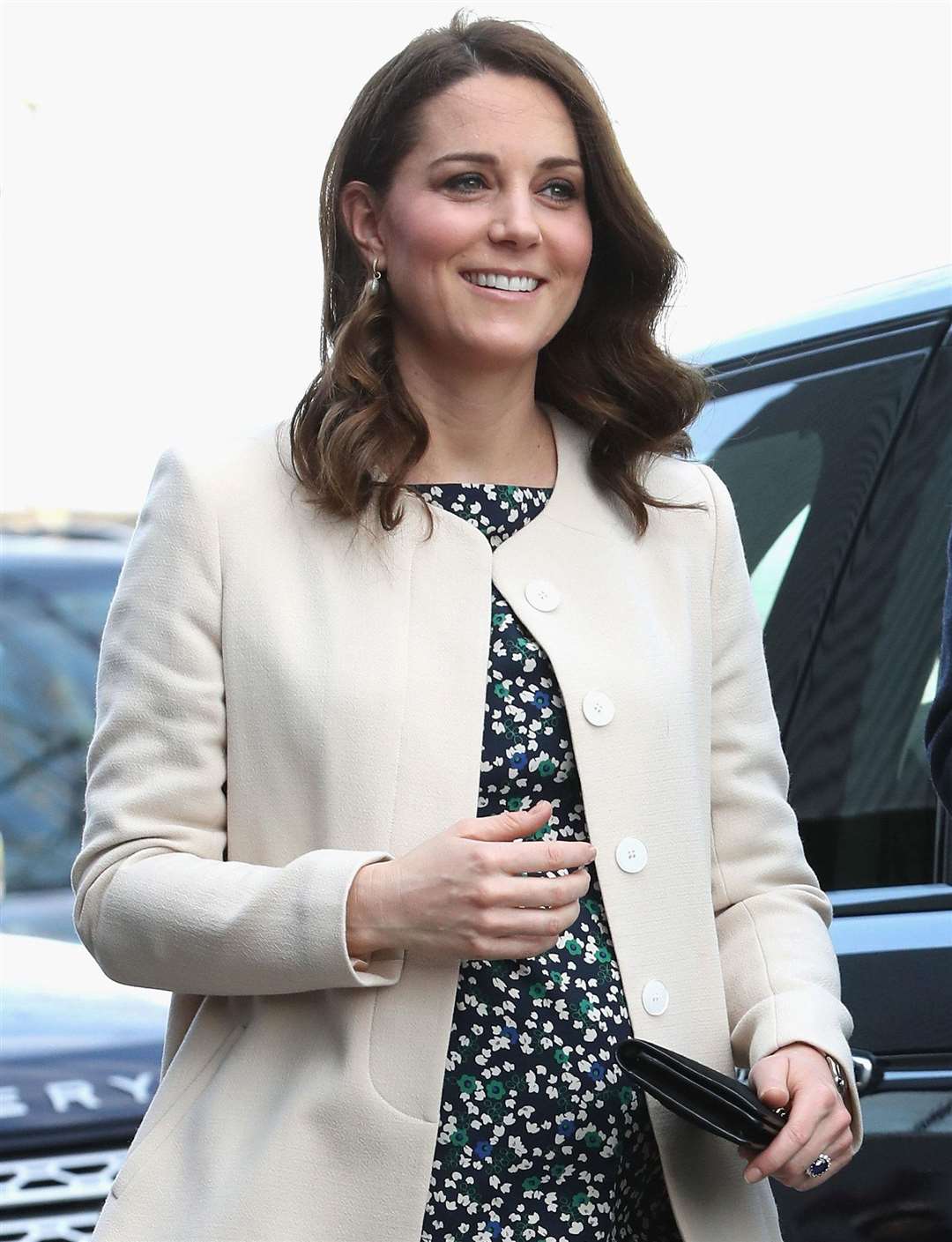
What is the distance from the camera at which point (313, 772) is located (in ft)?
6.81

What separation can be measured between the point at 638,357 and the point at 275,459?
0.49 m

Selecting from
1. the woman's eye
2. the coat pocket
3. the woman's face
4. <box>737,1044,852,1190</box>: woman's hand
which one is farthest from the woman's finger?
the woman's eye

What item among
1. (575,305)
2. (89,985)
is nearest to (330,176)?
(575,305)

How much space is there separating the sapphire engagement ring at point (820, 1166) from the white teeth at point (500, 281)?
0.97m

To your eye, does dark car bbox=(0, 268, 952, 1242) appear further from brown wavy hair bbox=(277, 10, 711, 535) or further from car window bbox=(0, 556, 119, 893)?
car window bbox=(0, 556, 119, 893)

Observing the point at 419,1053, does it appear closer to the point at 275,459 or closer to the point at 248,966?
the point at 248,966

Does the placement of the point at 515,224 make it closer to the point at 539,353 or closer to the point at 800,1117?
the point at 539,353

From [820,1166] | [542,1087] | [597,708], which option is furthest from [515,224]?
[820,1166]

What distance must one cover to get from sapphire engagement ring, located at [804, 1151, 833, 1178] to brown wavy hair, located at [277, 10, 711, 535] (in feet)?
2.39

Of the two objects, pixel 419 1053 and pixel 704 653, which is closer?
pixel 419 1053

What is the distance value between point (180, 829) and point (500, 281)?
0.69 m

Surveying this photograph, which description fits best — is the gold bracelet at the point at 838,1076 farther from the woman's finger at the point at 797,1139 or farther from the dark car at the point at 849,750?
the dark car at the point at 849,750

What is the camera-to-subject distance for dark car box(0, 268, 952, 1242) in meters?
2.32

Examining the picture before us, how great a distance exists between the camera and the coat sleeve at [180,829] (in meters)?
1.99
